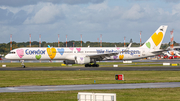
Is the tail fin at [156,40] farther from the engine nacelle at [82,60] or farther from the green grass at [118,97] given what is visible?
the green grass at [118,97]

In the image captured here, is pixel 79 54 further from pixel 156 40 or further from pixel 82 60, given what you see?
pixel 156 40

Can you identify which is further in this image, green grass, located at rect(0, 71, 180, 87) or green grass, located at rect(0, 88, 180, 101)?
green grass, located at rect(0, 71, 180, 87)

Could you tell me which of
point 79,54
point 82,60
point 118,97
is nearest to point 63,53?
point 79,54

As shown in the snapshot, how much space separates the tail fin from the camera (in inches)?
2813

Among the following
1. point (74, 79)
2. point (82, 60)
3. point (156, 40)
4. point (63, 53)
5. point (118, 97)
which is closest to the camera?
point (118, 97)

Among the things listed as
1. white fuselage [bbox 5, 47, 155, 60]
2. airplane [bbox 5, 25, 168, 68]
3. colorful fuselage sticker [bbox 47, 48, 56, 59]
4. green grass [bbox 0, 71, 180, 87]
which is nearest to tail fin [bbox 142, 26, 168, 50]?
airplane [bbox 5, 25, 168, 68]

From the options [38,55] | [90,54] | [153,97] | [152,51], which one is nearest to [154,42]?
[152,51]

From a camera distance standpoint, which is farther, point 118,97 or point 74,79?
point 74,79

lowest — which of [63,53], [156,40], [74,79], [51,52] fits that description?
[74,79]

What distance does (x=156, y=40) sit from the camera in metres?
71.6

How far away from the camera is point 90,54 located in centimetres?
6731

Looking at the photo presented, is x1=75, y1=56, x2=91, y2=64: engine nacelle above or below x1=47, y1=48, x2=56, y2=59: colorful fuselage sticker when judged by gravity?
below

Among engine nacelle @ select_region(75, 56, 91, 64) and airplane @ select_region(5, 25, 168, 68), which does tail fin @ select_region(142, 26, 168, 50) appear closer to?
airplane @ select_region(5, 25, 168, 68)

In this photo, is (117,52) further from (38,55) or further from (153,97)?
(153,97)
